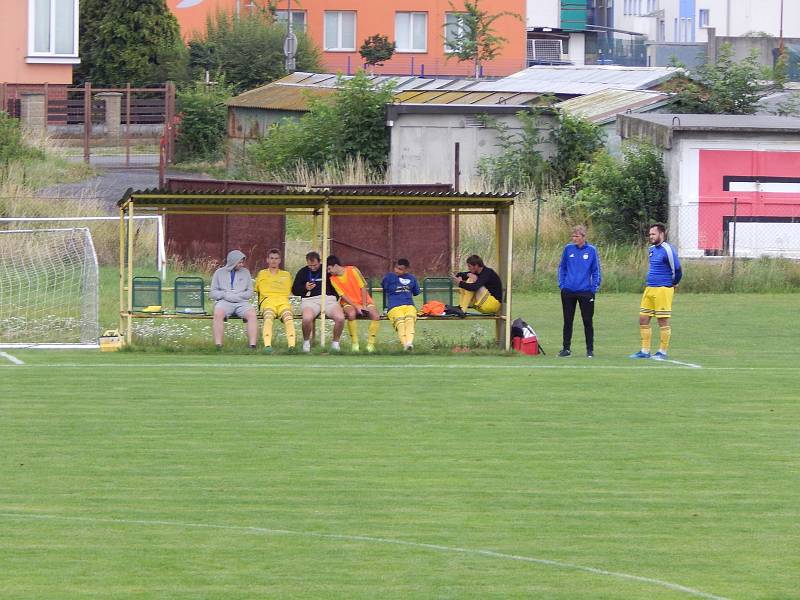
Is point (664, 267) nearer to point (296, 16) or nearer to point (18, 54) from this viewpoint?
point (18, 54)

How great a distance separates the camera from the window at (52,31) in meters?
53.8

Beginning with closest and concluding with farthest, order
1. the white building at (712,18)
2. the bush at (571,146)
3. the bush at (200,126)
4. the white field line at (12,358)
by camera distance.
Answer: the white field line at (12,358), the bush at (571,146), the bush at (200,126), the white building at (712,18)

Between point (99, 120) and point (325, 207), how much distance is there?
34851 mm

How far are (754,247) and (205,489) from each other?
2193 cm

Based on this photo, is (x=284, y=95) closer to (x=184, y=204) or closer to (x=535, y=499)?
(x=184, y=204)

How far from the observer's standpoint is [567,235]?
31.4m

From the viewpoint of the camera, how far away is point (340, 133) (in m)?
38.8

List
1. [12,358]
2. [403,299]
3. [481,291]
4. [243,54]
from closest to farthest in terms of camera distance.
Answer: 1. [12,358]
2. [403,299]
3. [481,291]
4. [243,54]

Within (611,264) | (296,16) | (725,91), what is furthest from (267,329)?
(296,16)

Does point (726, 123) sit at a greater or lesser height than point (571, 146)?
greater

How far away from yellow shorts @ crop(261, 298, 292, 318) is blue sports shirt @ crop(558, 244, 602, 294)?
3369mm

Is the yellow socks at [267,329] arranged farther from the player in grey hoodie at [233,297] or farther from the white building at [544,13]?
the white building at [544,13]

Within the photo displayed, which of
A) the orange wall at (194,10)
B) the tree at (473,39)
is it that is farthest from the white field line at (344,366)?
the orange wall at (194,10)

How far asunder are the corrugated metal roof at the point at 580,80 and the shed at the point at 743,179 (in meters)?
9.51
